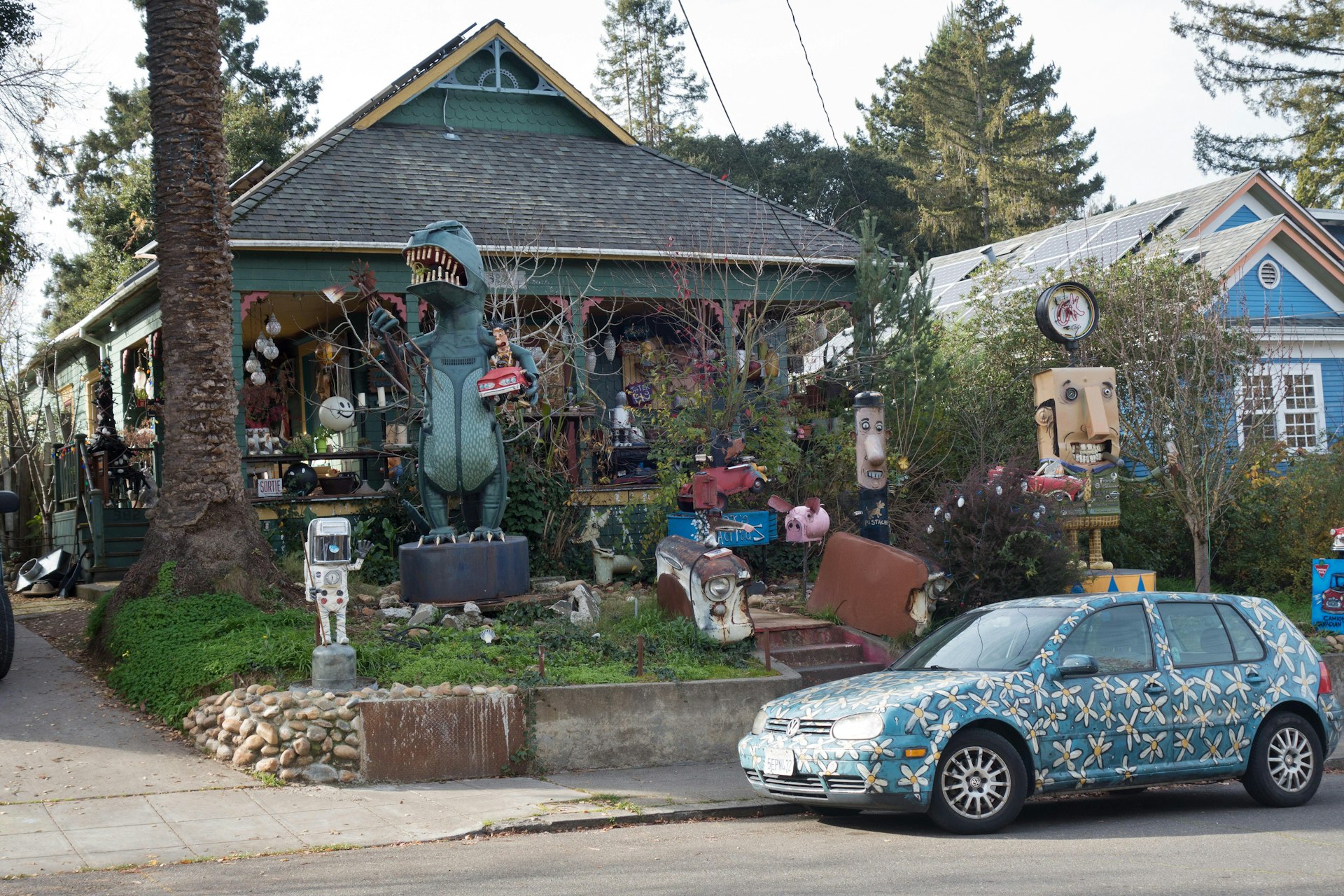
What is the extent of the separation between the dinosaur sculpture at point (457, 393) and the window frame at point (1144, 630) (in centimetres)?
544

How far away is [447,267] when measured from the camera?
1148 cm

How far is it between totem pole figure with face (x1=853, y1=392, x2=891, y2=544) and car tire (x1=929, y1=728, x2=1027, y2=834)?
16.8 ft

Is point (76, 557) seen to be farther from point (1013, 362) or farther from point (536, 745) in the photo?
point (1013, 362)

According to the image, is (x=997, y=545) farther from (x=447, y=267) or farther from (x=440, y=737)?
(x=447, y=267)

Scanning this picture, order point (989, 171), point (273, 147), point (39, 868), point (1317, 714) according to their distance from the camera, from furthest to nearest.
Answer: point (989, 171), point (273, 147), point (1317, 714), point (39, 868)

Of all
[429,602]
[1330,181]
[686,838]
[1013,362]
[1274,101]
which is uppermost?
[1274,101]

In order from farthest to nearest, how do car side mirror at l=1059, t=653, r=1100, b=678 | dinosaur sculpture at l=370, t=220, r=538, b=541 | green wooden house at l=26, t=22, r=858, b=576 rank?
green wooden house at l=26, t=22, r=858, b=576 < dinosaur sculpture at l=370, t=220, r=538, b=541 < car side mirror at l=1059, t=653, r=1100, b=678

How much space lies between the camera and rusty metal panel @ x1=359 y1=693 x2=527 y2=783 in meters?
8.72

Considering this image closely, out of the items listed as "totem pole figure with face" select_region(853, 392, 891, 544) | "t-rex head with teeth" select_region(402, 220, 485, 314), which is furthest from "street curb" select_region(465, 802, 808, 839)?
"t-rex head with teeth" select_region(402, 220, 485, 314)

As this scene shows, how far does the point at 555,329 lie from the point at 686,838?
11.8 m

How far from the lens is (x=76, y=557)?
687 inches

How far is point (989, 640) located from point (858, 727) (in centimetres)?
136

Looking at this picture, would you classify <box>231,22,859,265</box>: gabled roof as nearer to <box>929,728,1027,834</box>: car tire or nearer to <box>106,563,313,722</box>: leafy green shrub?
<box>106,563,313,722</box>: leafy green shrub

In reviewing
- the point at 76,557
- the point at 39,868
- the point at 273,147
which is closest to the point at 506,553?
the point at 39,868
